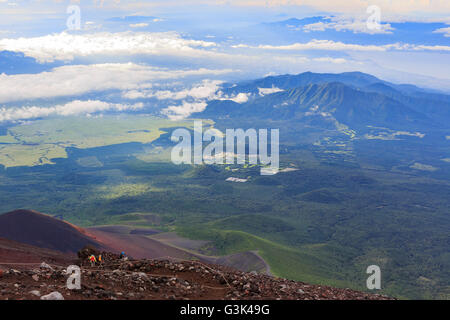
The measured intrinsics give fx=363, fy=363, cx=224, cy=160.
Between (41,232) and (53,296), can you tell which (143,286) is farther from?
(41,232)

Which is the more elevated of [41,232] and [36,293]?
[36,293]

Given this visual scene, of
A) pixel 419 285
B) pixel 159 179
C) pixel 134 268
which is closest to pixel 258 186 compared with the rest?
pixel 159 179

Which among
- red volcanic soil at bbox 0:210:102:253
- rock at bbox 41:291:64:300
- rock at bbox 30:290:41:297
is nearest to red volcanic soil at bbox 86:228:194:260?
red volcanic soil at bbox 0:210:102:253

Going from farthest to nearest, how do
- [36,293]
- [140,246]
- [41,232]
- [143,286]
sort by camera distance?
1. [140,246]
2. [41,232]
3. [143,286]
4. [36,293]

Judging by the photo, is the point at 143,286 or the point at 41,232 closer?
the point at 143,286

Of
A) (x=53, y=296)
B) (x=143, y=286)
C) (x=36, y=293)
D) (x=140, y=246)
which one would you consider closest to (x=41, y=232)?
(x=140, y=246)

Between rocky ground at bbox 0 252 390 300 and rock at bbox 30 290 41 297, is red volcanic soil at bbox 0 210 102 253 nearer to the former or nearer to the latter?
rocky ground at bbox 0 252 390 300

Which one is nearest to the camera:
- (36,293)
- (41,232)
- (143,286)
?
(36,293)

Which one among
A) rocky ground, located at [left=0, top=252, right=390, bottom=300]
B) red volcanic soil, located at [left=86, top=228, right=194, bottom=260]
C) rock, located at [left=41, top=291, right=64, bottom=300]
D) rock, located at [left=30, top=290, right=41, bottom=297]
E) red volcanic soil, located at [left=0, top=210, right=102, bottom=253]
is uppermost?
rock, located at [left=41, top=291, right=64, bottom=300]
